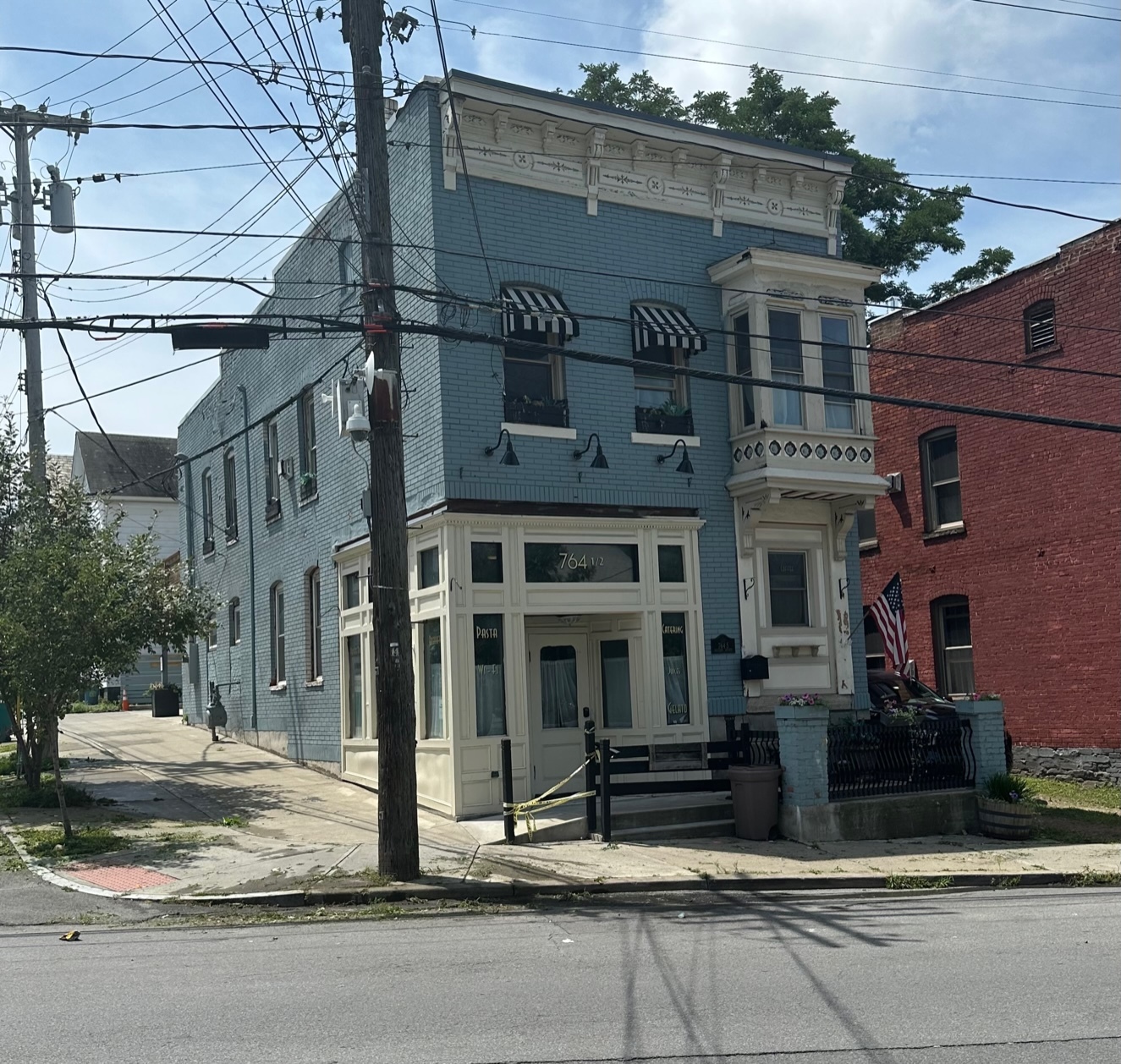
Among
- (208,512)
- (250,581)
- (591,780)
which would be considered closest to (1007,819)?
(591,780)

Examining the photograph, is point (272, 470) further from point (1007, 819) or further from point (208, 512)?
point (1007, 819)

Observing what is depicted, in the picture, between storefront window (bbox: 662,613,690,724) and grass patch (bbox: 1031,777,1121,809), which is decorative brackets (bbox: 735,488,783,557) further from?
grass patch (bbox: 1031,777,1121,809)

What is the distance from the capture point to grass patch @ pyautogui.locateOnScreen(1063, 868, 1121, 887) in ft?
41.1

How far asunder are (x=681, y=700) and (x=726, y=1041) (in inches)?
411

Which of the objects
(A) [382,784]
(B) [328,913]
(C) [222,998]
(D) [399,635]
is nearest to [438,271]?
(D) [399,635]

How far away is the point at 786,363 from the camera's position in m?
17.6

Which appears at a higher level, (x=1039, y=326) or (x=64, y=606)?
(x=1039, y=326)

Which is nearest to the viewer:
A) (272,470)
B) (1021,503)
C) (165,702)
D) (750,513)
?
(750,513)

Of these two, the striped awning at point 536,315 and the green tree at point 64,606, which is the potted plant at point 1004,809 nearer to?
the striped awning at point 536,315

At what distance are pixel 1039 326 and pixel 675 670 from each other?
33.3 ft

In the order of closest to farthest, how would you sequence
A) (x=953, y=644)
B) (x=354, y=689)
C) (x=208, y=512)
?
(x=354, y=689) < (x=953, y=644) < (x=208, y=512)

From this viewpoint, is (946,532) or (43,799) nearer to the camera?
(43,799)

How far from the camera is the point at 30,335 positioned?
21.3 meters

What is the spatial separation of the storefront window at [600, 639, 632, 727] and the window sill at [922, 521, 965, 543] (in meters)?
9.33
